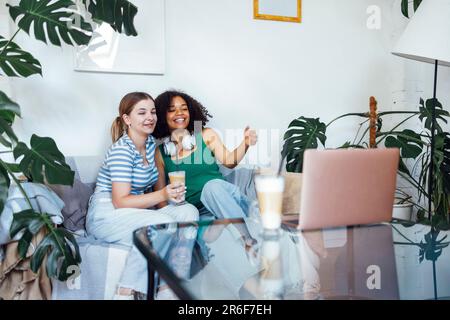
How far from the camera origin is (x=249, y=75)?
2.97 meters

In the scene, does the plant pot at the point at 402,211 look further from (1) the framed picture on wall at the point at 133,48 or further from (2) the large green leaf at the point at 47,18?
(2) the large green leaf at the point at 47,18

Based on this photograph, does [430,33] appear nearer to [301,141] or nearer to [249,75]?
[301,141]

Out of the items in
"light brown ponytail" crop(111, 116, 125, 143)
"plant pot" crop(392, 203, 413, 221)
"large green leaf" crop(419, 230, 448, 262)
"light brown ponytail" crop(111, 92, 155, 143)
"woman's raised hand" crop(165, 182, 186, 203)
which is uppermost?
"light brown ponytail" crop(111, 92, 155, 143)

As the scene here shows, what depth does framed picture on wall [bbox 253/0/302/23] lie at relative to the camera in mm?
2949

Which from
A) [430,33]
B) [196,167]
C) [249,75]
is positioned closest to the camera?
[430,33]

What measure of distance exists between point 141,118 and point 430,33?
1597 millimetres

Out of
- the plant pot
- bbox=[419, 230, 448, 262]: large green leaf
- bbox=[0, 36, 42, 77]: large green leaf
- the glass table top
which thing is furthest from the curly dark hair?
bbox=[419, 230, 448, 262]: large green leaf

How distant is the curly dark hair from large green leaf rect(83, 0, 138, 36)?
0.47m

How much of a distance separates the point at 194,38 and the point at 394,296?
7.13 feet

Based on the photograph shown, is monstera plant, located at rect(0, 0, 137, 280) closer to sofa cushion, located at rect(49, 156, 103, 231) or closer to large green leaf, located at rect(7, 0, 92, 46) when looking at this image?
large green leaf, located at rect(7, 0, 92, 46)

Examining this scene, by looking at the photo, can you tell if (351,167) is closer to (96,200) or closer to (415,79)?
(96,200)

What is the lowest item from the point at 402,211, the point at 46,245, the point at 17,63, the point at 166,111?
the point at 402,211

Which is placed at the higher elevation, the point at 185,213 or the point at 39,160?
Answer: the point at 39,160

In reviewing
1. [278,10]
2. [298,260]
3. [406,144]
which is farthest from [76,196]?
[406,144]
